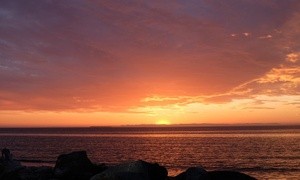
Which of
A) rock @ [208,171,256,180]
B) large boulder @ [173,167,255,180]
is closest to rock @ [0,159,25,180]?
large boulder @ [173,167,255,180]

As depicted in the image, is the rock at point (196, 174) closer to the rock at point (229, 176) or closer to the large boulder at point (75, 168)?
the rock at point (229, 176)

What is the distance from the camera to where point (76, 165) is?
98.1 ft

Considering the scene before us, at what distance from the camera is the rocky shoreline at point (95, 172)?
23.5m

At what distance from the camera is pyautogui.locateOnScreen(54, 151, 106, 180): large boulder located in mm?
29547

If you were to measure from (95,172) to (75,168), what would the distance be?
1.59 m

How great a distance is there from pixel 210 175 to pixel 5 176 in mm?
19888

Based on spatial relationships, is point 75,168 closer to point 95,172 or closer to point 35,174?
point 95,172

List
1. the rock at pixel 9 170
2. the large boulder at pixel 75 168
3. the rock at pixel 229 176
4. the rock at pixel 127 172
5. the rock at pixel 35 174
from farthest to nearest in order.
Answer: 1. the rock at pixel 9 170
2. the rock at pixel 35 174
3. the large boulder at pixel 75 168
4. the rock at pixel 229 176
5. the rock at pixel 127 172

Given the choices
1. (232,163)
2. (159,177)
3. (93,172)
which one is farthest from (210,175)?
(232,163)

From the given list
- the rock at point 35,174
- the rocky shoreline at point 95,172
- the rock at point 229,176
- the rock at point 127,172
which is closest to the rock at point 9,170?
the rocky shoreline at point 95,172

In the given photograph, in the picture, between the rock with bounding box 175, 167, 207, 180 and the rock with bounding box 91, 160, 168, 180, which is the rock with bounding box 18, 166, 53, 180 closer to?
the rock with bounding box 91, 160, 168, 180

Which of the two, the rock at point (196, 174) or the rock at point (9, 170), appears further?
the rock at point (9, 170)

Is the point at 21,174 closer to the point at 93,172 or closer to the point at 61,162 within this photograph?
the point at 61,162

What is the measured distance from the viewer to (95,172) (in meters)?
30.2
